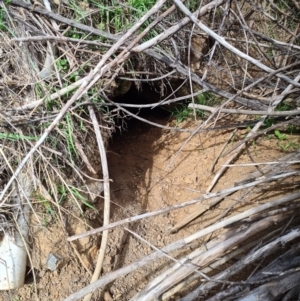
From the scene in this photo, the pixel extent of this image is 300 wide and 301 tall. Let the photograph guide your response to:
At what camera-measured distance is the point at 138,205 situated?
222cm

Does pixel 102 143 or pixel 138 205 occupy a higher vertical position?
pixel 102 143

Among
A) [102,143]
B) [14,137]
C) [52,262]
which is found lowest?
[52,262]

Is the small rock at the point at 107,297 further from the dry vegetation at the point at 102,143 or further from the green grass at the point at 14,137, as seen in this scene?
the green grass at the point at 14,137

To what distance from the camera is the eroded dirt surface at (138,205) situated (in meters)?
1.79

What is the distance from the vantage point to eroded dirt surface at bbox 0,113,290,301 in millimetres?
1793

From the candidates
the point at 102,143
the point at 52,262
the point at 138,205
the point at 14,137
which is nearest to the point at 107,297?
the point at 52,262

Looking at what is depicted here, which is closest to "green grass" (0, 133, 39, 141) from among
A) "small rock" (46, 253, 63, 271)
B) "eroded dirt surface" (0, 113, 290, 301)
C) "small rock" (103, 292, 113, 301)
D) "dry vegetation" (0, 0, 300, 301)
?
"dry vegetation" (0, 0, 300, 301)

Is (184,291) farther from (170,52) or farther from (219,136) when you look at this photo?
(170,52)

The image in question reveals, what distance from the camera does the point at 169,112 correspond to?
9.38 feet

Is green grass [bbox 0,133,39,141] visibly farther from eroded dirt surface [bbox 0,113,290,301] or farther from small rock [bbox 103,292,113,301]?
small rock [bbox 103,292,113,301]

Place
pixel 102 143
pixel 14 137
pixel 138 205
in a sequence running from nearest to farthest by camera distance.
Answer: pixel 14 137, pixel 102 143, pixel 138 205

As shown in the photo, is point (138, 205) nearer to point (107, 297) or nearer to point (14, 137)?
point (107, 297)

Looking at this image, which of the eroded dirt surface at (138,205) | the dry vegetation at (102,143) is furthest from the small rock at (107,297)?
the dry vegetation at (102,143)

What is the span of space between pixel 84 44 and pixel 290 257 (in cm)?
138
